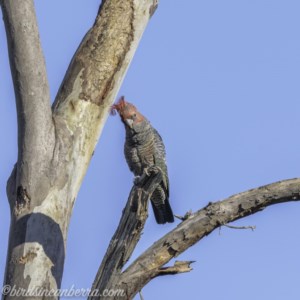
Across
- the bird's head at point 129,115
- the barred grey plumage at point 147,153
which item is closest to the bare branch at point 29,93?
the bird's head at point 129,115

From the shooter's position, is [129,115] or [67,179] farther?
[129,115]

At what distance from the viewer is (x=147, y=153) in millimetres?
8836

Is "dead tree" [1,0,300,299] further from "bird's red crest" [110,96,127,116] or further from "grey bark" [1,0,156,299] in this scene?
"bird's red crest" [110,96,127,116]

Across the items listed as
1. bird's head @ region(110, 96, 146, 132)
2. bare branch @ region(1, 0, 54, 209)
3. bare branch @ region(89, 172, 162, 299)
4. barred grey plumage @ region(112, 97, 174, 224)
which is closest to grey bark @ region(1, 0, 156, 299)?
bare branch @ region(1, 0, 54, 209)

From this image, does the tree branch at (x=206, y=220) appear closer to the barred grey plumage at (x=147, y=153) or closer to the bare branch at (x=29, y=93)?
the bare branch at (x=29, y=93)

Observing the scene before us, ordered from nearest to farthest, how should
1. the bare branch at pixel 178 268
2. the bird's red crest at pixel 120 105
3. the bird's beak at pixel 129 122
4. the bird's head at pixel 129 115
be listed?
the bare branch at pixel 178 268
the bird's red crest at pixel 120 105
the bird's head at pixel 129 115
the bird's beak at pixel 129 122

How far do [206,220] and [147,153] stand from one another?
134 inches

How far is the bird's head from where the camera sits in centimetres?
785

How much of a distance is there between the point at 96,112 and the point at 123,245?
1.23 metres

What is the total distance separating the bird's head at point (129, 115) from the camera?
25.8 ft

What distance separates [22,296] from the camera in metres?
5.03

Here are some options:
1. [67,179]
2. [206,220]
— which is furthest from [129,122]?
[206,220]

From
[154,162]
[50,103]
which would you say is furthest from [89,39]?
[154,162]

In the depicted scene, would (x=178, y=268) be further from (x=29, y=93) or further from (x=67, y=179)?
(x=29, y=93)
